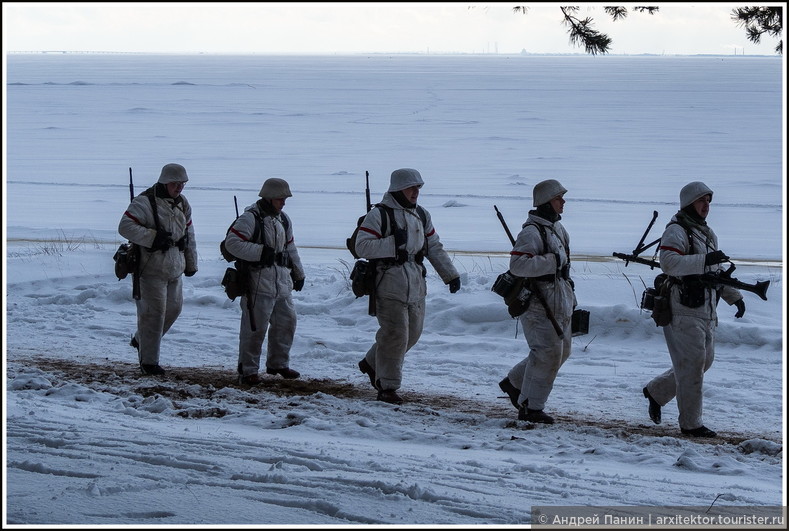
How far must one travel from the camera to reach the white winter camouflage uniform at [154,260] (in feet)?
29.0

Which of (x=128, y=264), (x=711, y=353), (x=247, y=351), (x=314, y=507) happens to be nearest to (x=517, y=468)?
(x=314, y=507)

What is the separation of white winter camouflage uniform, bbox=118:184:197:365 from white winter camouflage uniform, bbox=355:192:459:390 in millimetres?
1765

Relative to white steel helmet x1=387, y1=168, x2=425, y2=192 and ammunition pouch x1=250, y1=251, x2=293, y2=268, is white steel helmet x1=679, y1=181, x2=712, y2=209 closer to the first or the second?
white steel helmet x1=387, y1=168, x2=425, y2=192

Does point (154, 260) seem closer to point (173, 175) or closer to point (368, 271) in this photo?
point (173, 175)

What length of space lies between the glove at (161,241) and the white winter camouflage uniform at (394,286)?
1.73 meters

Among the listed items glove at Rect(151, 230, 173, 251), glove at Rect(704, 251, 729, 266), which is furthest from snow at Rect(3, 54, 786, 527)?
glove at Rect(704, 251, 729, 266)

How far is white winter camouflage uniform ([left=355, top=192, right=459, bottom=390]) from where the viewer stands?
321 inches

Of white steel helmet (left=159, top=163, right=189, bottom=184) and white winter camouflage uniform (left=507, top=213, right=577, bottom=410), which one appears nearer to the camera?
white winter camouflage uniform (left=507, top=213, right=577, bottom=410)

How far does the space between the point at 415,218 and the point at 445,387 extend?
160cm

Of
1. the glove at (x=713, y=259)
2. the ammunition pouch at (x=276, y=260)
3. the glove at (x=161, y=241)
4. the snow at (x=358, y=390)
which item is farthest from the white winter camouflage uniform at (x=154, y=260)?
the glove at (x=713, y=259)

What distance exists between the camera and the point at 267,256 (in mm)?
8688

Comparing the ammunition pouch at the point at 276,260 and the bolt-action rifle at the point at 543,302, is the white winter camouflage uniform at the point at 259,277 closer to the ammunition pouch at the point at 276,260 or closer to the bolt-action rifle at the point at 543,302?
the ammunition pouch at the point at 276,260

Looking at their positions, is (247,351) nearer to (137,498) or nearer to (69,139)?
(137,498)

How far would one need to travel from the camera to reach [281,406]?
315 inches
